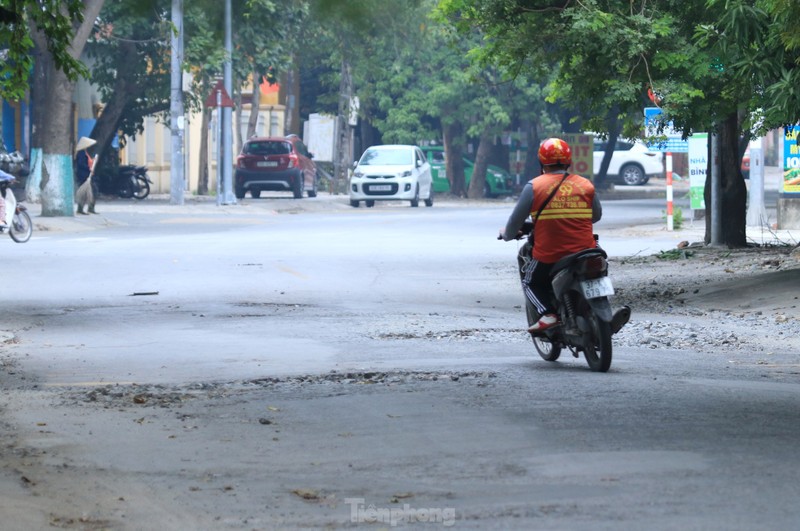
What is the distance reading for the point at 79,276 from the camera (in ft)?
64.3

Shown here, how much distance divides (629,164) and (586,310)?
5623cm

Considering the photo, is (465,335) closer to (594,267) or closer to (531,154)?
(594,267)

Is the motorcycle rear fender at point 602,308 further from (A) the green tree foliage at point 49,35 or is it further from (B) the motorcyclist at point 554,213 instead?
(A) the green tree foliage at point 49,35

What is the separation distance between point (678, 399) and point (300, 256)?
592 inches

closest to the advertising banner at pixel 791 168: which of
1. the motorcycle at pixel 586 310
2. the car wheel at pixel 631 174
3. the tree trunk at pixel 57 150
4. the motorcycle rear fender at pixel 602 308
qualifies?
the tree trunk at pixel 57 150

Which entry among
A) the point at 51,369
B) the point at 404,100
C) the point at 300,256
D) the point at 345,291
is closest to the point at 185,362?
the point at 51,369

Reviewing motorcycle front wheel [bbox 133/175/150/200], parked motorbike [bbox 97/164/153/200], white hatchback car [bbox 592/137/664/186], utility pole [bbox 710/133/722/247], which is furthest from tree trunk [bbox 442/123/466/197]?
utility pole [bbox 710/133/722/247]

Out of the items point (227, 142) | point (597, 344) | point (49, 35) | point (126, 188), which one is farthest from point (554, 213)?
point (126, 188)

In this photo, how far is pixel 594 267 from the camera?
34.0 ft

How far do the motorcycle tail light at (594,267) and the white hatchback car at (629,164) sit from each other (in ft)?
182

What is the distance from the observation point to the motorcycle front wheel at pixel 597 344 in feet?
33.0

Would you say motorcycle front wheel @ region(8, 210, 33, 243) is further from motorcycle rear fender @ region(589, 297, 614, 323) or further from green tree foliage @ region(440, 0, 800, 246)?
motorcycle rear fender @ region(589, 297, 614, 323)

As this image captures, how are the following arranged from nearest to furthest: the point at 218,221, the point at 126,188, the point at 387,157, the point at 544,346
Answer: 1. the point at 544,346
2. the point at 218,221
3. the point at 387,157
4. the point at 126,188

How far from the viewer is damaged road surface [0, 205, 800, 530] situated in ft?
19.9
